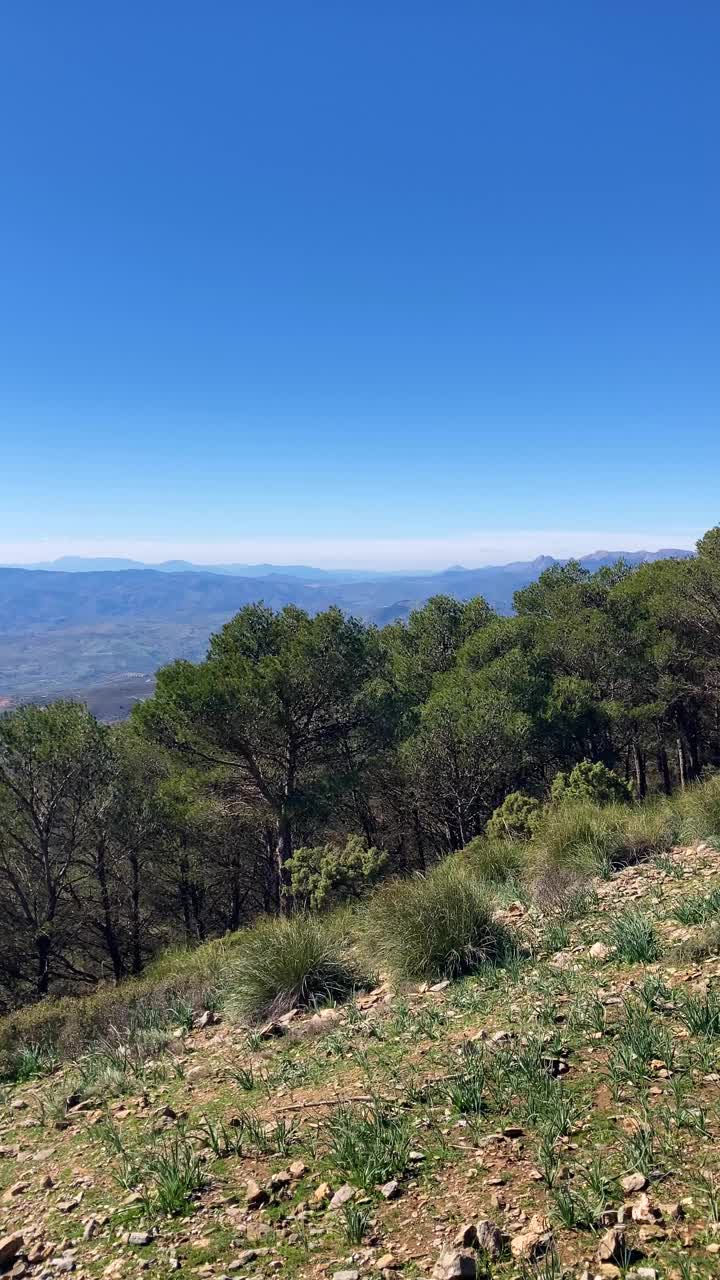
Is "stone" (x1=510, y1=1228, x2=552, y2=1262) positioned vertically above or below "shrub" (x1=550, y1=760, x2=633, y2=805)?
above

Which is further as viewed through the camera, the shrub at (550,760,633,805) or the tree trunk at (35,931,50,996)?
the tree trunk at (35,931,50,996)

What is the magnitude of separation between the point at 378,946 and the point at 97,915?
62.1ft

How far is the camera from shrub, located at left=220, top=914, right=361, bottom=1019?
645 centimetres

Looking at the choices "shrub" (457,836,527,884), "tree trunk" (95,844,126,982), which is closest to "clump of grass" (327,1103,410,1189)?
"shrub" (457,836,527,884)

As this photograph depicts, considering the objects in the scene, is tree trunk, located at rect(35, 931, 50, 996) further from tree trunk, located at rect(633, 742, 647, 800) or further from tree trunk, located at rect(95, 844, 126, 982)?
tree trunk, located at rect(633, 742, 647, 800)

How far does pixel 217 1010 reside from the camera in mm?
7066

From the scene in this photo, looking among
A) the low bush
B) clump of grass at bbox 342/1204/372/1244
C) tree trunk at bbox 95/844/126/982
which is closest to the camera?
clump of grass at bbox 342/1204/372/1244

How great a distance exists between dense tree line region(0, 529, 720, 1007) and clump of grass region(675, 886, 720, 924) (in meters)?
9.47

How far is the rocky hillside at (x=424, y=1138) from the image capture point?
2.84m

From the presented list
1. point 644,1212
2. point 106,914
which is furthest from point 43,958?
point 644,1212

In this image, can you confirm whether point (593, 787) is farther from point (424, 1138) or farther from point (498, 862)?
point (424, 1138)

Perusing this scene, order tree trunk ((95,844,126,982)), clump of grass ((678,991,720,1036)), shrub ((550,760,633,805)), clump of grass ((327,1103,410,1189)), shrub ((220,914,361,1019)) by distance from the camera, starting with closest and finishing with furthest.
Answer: clump of grass ((327,1103,410,1189)) → clump of grass ((678,991,720,1036)) → shrub ((220,914,361,1019)) → shrub ((550,760,633,805)) → tree trunk ((95,844,126,982))

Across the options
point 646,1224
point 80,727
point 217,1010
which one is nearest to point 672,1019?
point 646,1224

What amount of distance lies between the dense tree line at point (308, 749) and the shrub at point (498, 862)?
5241 mm
